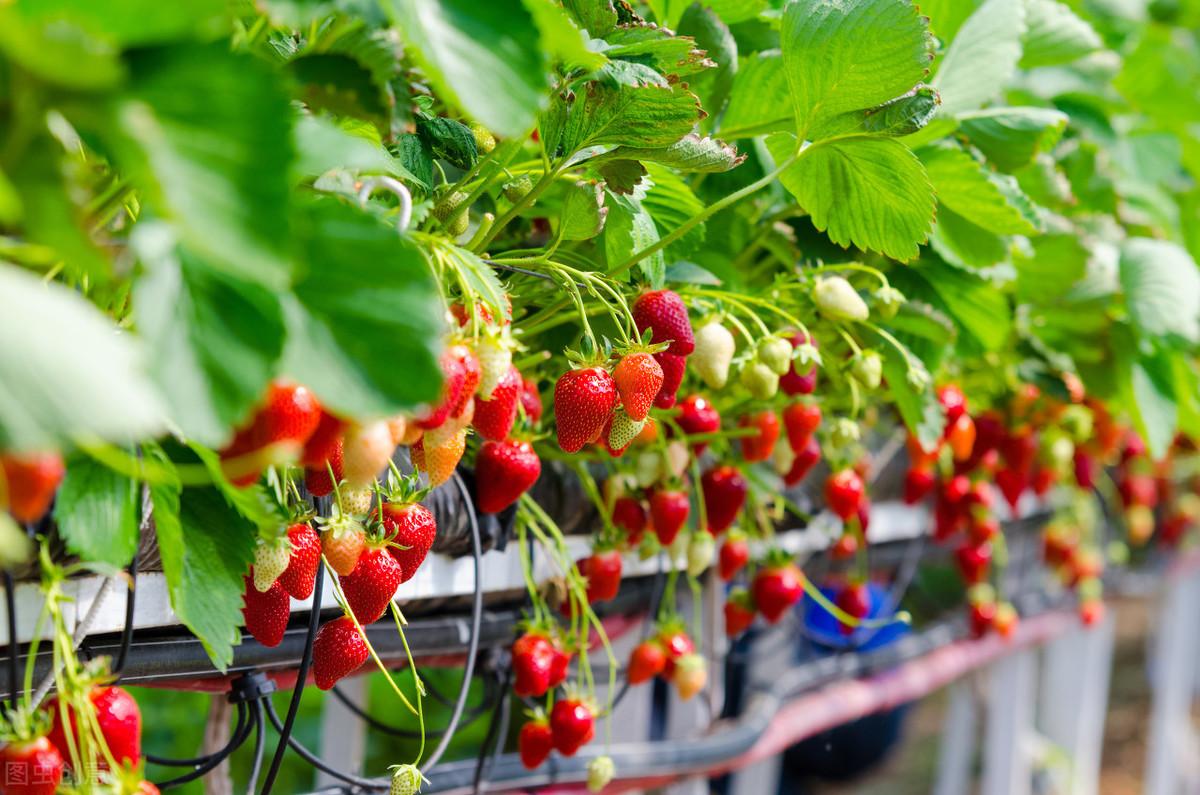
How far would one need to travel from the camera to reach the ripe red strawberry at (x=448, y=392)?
45 centimetres

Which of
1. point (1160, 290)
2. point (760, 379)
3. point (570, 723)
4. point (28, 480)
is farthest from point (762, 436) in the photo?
point (28, 480)

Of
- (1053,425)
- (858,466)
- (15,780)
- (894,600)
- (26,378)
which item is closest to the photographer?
(26,378)

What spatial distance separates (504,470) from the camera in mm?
685

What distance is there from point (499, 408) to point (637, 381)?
0.08 meters

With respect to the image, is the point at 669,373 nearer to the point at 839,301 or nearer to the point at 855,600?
the point at 839,301

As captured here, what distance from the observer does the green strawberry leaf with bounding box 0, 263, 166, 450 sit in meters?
0.28

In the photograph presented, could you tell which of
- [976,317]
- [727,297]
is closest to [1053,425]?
[976,317]

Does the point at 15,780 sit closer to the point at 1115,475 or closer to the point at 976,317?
the point at 976,317

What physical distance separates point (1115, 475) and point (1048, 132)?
150 centimetres

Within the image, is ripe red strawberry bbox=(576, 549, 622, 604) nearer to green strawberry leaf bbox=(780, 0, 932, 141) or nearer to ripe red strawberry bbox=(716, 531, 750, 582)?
ripe red strawberry bbox=(716, 531, 750, 582)

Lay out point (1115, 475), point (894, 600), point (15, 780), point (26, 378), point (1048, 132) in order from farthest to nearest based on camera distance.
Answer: point (1115, 475) → point (894, 600) → point (1048, 132) → point (15, 780) → point (26, 378)

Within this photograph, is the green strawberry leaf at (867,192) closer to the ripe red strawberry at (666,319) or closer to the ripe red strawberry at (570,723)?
the ripe red strawberry at (666,319)

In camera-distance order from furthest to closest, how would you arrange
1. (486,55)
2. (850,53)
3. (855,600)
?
(855,600), (850,53), (486,55)

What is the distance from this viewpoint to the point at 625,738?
1190 mm
